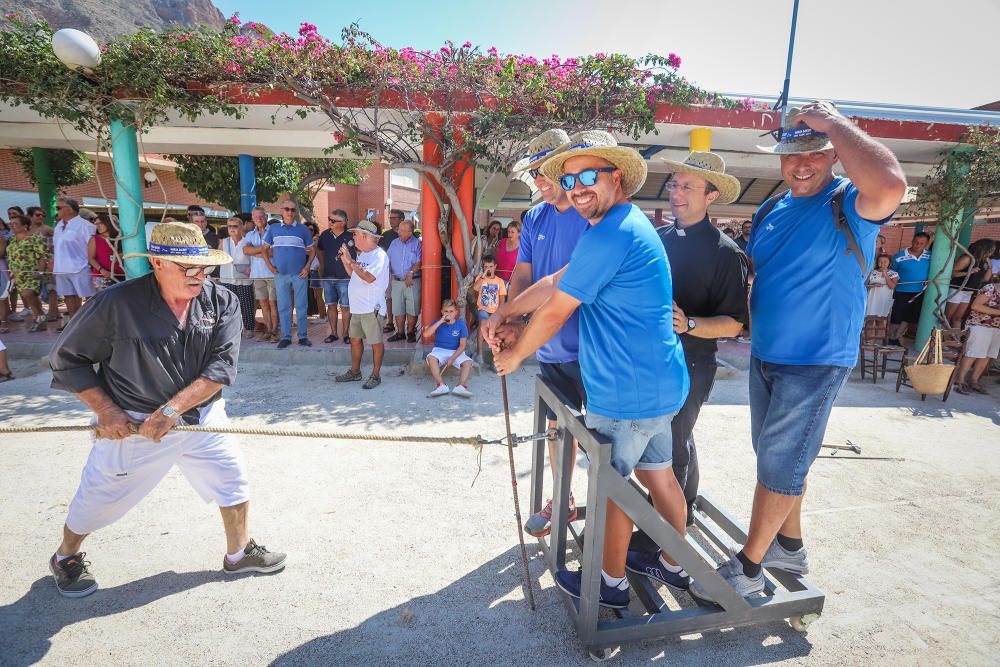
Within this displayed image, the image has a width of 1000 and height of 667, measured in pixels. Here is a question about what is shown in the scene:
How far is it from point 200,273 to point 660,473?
7.88 ft

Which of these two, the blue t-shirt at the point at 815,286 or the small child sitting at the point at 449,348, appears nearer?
the blue t-shirt at the point at 815,286

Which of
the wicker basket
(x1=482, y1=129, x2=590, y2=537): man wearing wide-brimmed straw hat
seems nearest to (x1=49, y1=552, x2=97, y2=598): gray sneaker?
(x1=482, y1=129, x2=590, y2=537): man wearing wide-brimmed straw hat

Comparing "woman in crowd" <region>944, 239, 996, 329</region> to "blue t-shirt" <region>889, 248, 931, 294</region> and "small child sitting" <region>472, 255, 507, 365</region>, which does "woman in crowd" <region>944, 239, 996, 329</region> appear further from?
"small child sitting" <region>472, 255, 507, 365</region>

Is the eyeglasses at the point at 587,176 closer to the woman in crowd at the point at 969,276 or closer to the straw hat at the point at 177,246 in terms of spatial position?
the straw hat at the point at 177,246

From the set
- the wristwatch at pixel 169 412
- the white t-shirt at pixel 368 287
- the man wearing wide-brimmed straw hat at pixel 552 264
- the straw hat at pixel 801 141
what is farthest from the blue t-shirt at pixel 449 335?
the straw hat at pixel 801 141

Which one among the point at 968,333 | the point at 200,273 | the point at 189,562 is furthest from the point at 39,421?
the point at 968,333

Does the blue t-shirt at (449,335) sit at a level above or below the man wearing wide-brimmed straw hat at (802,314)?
below

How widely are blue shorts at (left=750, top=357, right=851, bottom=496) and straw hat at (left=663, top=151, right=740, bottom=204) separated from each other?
99cm

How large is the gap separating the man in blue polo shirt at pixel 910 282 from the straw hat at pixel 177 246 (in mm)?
10107

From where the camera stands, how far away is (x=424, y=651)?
228 cm

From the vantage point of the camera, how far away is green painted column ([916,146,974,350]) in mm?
7926

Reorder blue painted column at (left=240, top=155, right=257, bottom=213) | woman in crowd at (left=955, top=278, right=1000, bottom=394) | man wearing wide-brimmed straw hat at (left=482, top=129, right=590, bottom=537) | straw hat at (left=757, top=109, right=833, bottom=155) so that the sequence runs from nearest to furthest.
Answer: straw hat at (left=757, top=109, right=833, bottom=155) → man wearing wide-brimmed straw hat at (left=482, top=129, right=590, bottom=537) → woman in crowd at (left=955, top=278, right=1000, bottom=394) → blue painted column at (left=240, top=155, right=257, bottom=213)

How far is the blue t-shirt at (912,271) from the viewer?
8734 millimetres

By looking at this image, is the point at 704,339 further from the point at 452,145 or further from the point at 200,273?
the point at 452,145
